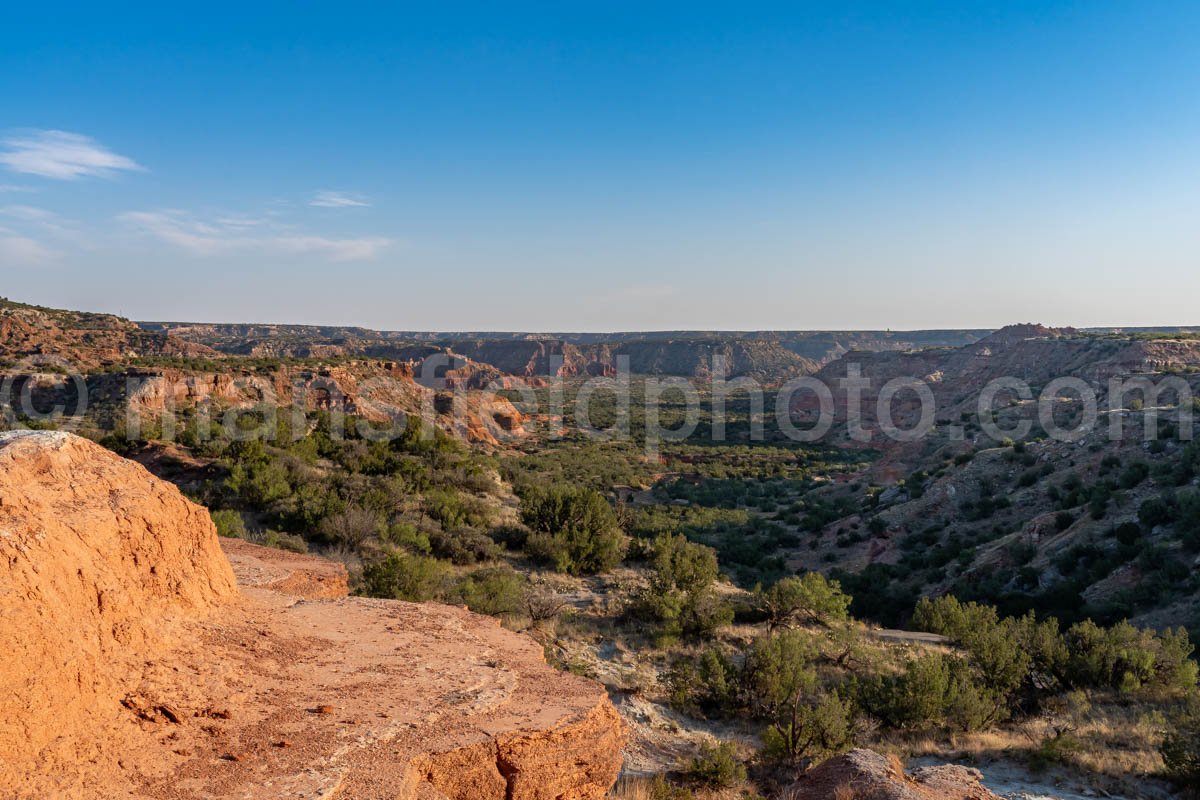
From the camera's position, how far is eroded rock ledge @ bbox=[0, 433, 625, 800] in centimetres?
382

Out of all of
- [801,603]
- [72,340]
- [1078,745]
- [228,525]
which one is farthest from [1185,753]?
[72,340]

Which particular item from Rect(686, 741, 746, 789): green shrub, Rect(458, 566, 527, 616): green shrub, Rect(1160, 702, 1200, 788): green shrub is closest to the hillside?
Rect(458, 566, 527, 616): green shrub

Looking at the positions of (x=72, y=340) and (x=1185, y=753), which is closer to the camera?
(x=1185, y=753)

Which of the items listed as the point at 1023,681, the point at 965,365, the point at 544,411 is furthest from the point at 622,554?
the point at 965,365

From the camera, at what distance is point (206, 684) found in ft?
15.5

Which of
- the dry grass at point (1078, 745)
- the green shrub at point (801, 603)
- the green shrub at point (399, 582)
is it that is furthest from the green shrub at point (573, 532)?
the dry grass at point (1078, 745)

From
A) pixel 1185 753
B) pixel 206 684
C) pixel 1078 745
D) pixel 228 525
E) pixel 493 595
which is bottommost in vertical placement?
pixel 1078 745

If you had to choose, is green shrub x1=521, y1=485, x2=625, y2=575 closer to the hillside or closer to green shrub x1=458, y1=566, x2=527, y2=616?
green shrub x1=458, y1=566, x2=527, y2=616

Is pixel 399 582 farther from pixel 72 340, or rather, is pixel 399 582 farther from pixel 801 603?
pixel 72 340

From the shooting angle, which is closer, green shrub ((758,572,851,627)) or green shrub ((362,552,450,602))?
green shrub ((362,552,450,602))

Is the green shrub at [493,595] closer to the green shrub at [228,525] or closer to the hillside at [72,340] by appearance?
the green shrub at [228,525]

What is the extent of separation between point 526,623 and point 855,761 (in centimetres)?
615

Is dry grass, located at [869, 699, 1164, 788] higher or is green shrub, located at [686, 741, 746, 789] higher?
green shrub, located at [686, 741, 746, 789]

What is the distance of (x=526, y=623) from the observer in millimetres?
10836
